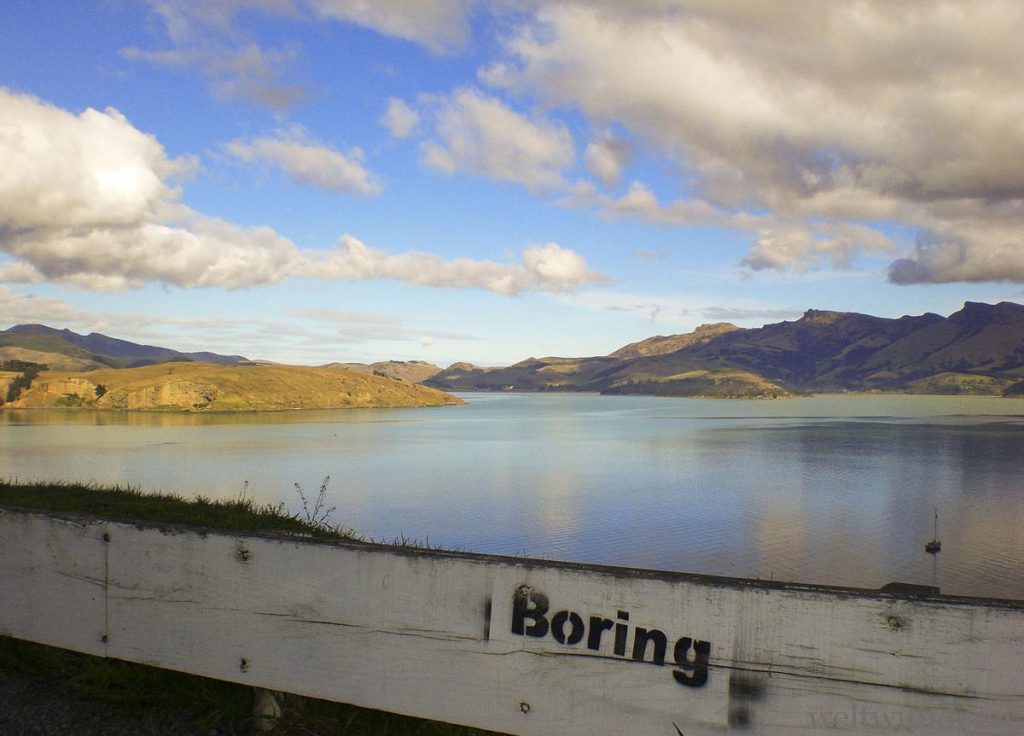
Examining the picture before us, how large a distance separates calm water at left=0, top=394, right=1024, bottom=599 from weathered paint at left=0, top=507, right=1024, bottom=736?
92.6ft

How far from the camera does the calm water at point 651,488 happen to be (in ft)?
112

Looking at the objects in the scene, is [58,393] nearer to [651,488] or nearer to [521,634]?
[651,488]

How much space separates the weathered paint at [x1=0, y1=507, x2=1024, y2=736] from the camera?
3312 millimetres

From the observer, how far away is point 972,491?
5259 centimetres

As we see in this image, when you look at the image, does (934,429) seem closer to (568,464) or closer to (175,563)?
(568,464)

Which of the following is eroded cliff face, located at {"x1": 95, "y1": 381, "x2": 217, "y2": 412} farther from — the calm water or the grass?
the grass

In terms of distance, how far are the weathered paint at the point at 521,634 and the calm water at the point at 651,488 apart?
28222 millimetres

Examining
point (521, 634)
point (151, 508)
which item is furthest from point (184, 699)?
point (151, 508)

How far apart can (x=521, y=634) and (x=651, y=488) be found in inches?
2084

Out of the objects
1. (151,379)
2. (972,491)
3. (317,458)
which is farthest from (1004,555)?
(151,379)

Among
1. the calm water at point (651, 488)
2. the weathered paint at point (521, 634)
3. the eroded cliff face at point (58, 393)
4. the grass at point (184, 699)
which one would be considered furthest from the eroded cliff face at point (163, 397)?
the weathered paint at point (521, 634)

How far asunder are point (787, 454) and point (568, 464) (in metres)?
26.5

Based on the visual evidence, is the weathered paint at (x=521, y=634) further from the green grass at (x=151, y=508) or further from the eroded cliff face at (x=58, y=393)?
the eroded cliff face at (x=58, y=393)

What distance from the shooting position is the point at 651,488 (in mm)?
55125
